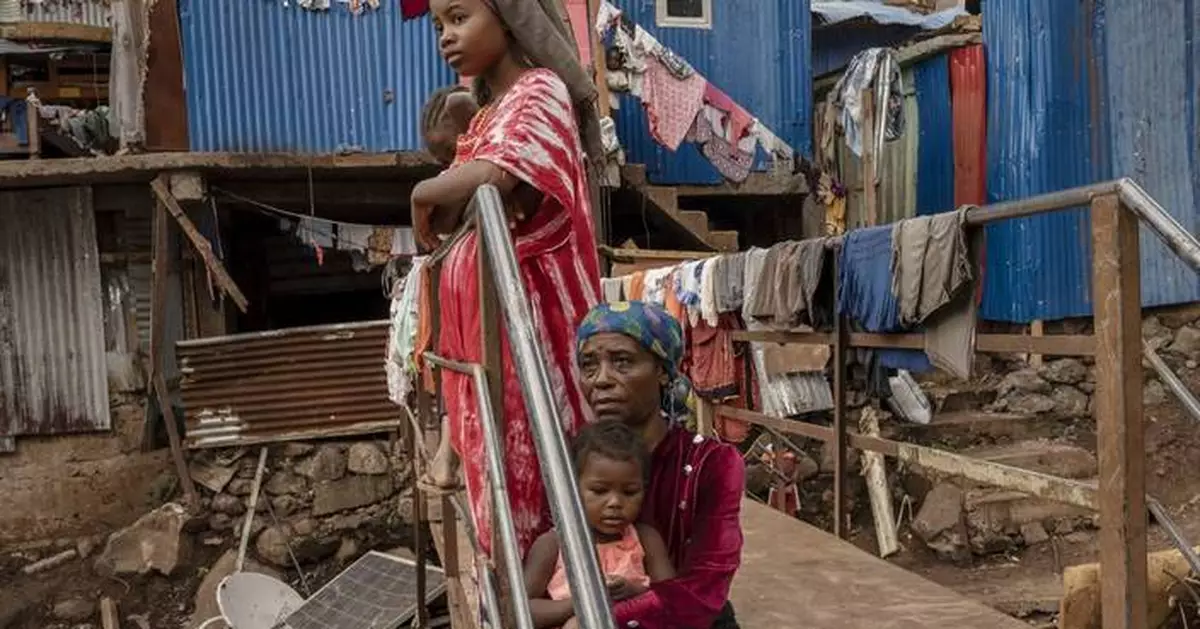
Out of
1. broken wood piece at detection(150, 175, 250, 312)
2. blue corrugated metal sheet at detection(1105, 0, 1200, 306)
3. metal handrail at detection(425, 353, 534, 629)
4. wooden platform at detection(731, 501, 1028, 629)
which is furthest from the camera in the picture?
blue corrugated metal sheet at detection(1105, 0, 1200, 306)

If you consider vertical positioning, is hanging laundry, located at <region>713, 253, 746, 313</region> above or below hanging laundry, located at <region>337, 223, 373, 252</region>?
below

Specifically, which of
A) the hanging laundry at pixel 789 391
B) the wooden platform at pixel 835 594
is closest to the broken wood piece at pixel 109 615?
the hanging laundry at pixel 789 391

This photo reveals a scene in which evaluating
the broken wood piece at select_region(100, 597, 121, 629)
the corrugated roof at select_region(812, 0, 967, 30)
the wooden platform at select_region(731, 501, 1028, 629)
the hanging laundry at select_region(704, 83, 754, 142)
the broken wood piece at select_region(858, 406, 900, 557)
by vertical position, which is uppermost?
the corrugated roof at select_region(812, 0, 967, 30)

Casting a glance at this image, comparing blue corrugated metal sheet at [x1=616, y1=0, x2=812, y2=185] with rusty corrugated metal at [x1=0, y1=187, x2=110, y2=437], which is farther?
blue corrugated metal sheet at [x1=616, y1=0, x2=812, y2=185]

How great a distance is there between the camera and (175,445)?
369 inches

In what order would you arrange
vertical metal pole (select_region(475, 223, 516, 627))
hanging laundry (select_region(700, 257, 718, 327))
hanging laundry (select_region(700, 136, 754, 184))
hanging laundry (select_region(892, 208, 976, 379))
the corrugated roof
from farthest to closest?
the corrugated roof → hanging laundry (select_region(700, 136, 754, 184)) → hanging laundry (select_region(700, 257, 718, 327)) → hanging laundry (select_region(892, 208, 976, 379)) → vertical metal pole (select_region(475, 223, 516, 627))

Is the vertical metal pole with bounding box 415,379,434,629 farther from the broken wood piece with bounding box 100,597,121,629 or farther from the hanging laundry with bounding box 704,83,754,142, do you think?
the hanging laundry with bounding box 704,83,754,142

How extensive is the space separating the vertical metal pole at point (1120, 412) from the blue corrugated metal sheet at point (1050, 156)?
7.21 m

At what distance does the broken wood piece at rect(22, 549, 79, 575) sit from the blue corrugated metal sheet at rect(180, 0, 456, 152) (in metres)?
4.09

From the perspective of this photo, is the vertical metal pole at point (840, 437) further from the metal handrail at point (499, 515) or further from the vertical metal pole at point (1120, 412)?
the metal handrail at point (499, 515)

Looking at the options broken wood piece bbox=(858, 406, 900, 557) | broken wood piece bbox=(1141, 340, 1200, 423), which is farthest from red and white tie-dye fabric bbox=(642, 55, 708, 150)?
broken wood piece bbox=(1141, 340, 1200, 423)

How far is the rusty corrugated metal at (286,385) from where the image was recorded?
9.35 metres

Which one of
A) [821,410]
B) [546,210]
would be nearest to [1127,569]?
[546,210]

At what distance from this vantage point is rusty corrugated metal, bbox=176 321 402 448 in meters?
9.35
